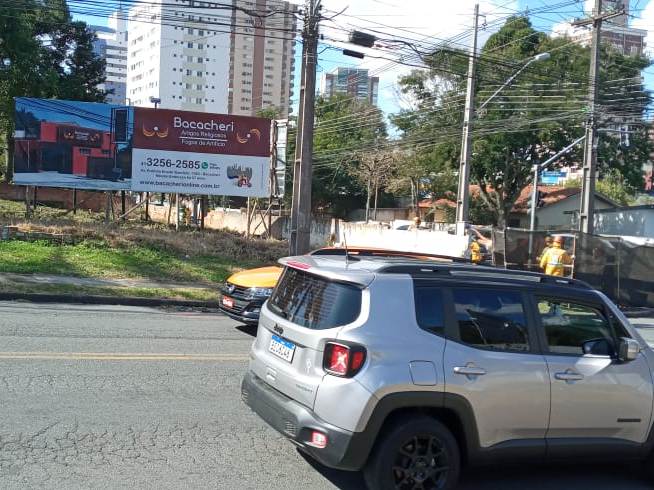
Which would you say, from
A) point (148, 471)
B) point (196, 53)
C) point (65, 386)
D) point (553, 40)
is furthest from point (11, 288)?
point (196, 53)

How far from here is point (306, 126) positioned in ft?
52.1

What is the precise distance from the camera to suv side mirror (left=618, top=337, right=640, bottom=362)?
15.7ft

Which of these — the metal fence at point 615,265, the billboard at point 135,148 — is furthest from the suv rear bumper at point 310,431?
the billboard at point 135,148

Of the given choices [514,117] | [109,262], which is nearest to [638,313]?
[109,262]

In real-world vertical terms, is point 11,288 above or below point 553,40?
below

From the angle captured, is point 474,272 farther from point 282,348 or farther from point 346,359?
point 282,348

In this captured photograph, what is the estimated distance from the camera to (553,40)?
3953 centimetres

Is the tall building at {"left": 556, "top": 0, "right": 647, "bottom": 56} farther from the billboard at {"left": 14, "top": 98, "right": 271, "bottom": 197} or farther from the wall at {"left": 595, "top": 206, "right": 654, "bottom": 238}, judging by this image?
the billboard at {"left": 14, "top": 98, "right": 271, "bottom": 197}

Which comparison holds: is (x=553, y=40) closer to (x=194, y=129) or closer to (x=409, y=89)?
(x=409, y=89)

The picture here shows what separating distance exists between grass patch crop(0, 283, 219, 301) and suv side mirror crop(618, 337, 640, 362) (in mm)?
10886

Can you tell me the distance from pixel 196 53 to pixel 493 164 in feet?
331

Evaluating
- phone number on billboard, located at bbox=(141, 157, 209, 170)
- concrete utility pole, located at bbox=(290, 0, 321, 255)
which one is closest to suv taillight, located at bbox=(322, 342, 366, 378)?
concrete utility pole, located at bbox=(290, 0, 321, 255)

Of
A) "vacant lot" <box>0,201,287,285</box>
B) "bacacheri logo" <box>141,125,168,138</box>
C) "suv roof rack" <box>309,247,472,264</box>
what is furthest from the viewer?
"bacacheri logo" <box>141,125,168,138</box>

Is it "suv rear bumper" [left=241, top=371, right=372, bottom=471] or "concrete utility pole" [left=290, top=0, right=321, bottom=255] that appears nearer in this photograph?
"suv rear bumper" [left=241, top=371, right=372, bottom=471]
